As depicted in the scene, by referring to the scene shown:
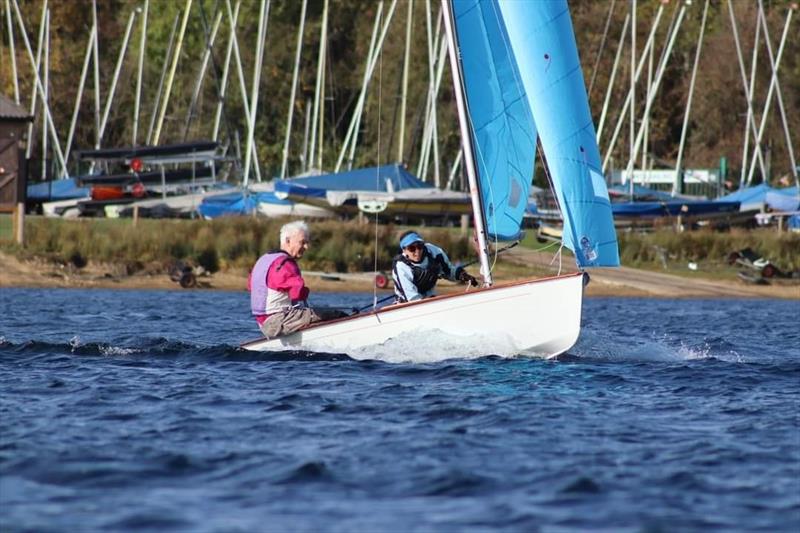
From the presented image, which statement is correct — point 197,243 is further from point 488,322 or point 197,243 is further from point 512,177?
point 488,322

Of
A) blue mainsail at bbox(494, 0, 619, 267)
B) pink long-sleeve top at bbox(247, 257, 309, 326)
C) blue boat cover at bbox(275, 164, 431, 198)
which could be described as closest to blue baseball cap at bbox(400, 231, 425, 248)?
pink long-sleeve top at bbox(247, 257, 309, 326)

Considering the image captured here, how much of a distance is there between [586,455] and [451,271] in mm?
6473

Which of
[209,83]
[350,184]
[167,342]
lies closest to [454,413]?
[167,342]

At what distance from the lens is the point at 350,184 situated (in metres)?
47.9

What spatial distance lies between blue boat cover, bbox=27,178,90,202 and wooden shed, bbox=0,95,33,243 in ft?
42.4

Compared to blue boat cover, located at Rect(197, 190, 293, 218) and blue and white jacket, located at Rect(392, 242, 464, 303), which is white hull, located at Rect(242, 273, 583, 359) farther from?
blue boat cover, located at Rect(197, 190, 293, 218)

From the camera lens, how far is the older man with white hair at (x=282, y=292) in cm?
1666

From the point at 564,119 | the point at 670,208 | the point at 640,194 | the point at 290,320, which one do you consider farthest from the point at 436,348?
the point at 640,194

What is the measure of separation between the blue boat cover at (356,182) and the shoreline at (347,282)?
28.5 feet

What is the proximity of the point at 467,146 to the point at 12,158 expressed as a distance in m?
23.6

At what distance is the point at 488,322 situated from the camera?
16359 millimetres

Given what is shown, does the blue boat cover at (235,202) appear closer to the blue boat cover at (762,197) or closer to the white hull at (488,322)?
the blue boat cover at (762,197)

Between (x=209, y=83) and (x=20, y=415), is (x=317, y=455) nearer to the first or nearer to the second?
(x=20, y=415)

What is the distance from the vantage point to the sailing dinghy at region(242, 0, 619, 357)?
640 inches
